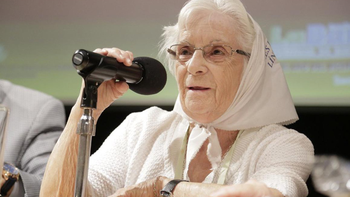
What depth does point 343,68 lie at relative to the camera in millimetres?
3588

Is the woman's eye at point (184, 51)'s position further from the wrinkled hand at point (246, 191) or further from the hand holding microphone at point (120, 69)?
the wrinkled hand at point (246, 191)

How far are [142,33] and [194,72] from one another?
186cm

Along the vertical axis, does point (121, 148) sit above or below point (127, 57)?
below

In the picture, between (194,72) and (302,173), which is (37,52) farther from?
(302,173)

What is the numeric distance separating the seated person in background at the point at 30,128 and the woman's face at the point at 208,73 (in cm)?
109

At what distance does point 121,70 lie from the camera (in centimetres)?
169

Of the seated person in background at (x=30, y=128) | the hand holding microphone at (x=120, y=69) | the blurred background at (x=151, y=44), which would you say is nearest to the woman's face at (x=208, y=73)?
the hand holding microphone at (x=120, y=69)

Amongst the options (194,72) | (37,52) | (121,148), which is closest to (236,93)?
(194,72)

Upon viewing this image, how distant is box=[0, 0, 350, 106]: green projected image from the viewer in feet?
11.8

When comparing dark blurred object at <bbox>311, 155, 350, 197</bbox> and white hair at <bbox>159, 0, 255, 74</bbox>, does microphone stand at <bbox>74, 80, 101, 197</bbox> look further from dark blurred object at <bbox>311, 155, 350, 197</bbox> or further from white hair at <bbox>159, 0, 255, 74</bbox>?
white hair at <bbox>159, 0, 255, 74</bbox>

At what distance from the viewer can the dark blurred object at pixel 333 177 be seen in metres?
1.04

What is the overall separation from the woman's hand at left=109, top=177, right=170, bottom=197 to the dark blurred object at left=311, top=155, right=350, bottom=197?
962mm

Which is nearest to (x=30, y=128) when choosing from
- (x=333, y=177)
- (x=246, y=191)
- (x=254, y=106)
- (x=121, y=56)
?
(x=254, y=106)

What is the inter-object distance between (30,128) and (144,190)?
4.68 ft
